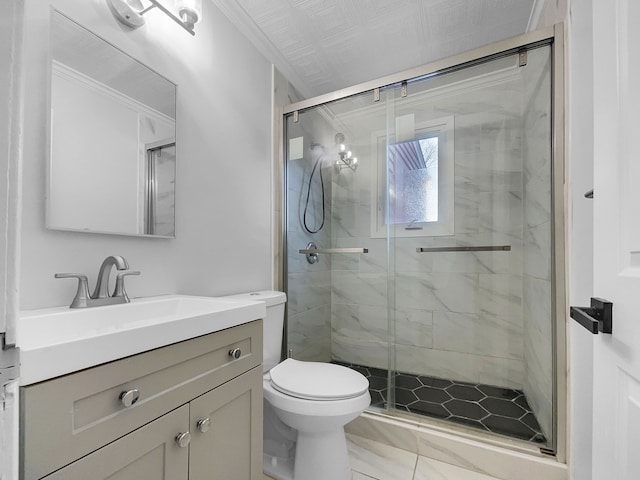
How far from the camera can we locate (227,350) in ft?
3.30

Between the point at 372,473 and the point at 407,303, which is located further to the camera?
Answer: the point at 407,303

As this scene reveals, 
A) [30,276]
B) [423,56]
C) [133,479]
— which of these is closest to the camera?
[133,479]

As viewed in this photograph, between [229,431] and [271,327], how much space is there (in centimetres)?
68

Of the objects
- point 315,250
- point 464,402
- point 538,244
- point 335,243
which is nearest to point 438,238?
point 538,244

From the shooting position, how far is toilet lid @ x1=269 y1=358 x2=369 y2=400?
128cm

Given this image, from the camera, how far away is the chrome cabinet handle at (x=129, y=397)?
2.26 feet

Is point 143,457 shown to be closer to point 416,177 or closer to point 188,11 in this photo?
point 188,11

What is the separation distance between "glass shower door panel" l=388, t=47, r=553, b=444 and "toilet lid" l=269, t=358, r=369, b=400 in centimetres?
60

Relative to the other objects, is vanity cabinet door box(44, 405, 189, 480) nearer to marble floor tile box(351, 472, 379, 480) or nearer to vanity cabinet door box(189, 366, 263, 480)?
vanity cabinet door box(189, 366, 263, 480)

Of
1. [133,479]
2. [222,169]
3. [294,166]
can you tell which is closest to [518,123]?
[294,166]

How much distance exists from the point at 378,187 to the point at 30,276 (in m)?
1.80

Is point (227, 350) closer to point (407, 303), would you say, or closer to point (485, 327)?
point (407, 303)

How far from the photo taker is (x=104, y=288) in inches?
43.1

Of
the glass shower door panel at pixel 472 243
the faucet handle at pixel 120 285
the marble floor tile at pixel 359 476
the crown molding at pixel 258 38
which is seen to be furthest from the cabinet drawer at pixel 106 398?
the crown molding at pixel 258 38
